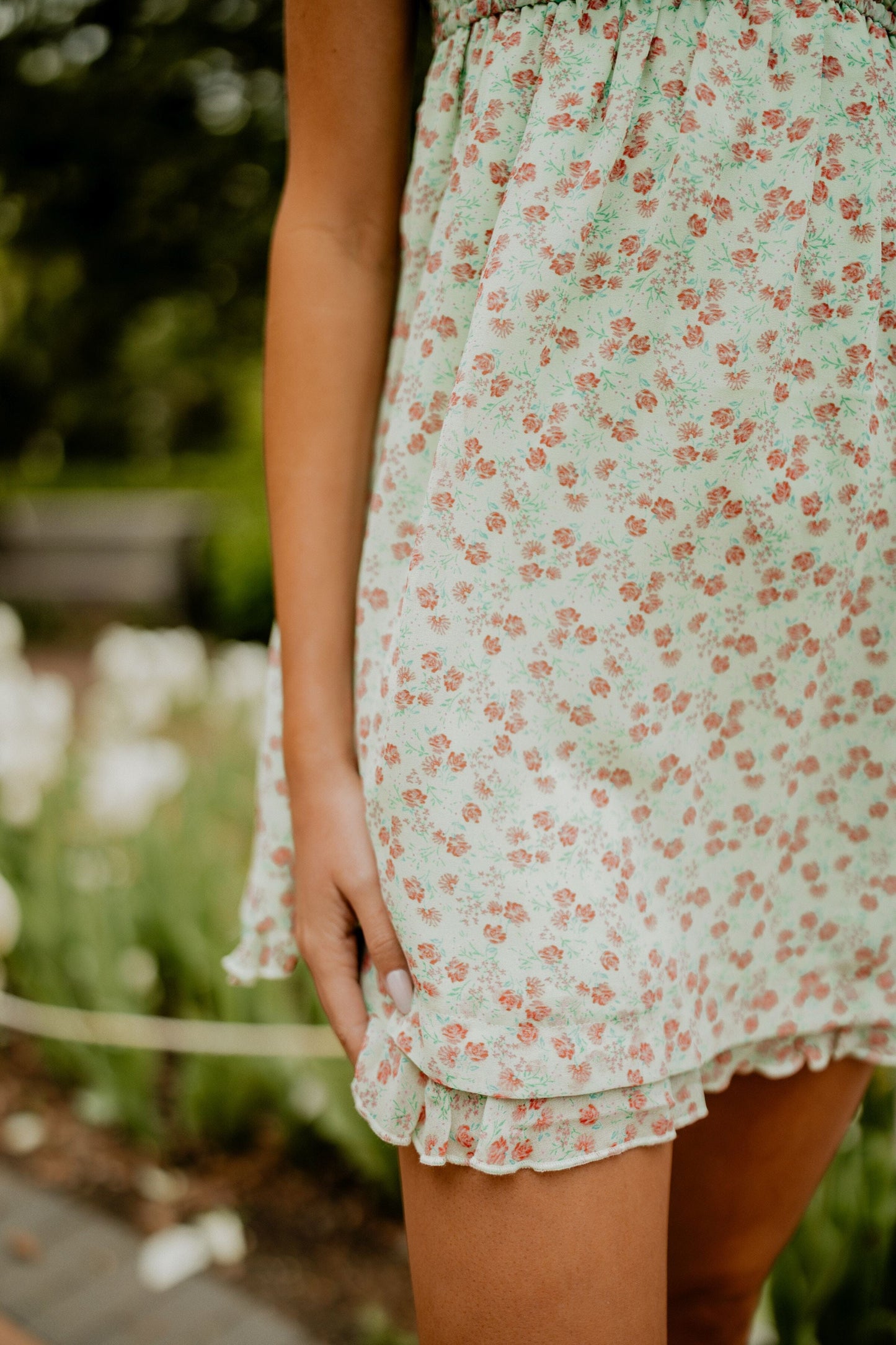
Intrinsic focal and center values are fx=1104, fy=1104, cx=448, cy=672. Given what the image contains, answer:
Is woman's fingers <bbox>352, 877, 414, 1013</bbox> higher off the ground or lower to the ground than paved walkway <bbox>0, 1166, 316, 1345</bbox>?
higher

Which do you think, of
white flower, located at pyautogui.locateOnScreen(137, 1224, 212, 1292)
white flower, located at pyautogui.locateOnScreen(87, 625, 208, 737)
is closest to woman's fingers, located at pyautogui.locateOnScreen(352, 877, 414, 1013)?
white flower, located at pyautogui.locateOnScreen(137, 1224, 212, 1292)

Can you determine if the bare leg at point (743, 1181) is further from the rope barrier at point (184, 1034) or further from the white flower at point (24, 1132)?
the white flower at point (24, 1132)

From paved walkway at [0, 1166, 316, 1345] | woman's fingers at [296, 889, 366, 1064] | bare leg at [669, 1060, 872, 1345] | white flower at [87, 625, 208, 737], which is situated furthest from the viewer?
white flower at [87, 625, 208, 737]

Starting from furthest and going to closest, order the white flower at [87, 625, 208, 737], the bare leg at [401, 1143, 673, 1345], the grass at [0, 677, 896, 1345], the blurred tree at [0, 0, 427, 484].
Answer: the white flower at [87, 625, 208, 737] → the blurred tree at [0, 0, 427, 484] → the grass at [0, 677, 896, 1345] → the bare leg at [401, 1143, 673, 1345]

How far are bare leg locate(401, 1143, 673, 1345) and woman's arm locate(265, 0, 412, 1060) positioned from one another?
14cm

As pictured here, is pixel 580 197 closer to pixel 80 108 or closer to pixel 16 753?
pixel 16 753

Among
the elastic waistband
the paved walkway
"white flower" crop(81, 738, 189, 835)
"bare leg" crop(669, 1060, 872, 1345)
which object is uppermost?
the elastic waistband

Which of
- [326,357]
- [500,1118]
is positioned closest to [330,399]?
[326,357]

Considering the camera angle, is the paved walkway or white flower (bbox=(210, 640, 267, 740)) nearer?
the paved walkway

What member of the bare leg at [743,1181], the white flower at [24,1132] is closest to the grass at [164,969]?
the white flower at [24,1132]

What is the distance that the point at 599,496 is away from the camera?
2.45ft

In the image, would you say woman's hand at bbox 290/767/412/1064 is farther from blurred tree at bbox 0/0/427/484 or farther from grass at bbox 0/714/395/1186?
blurred tree at bbox 0/0/427/484

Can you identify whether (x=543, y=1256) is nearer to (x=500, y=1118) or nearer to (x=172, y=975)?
(x=500, y=1118)

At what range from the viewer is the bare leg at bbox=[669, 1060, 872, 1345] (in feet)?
3.39
